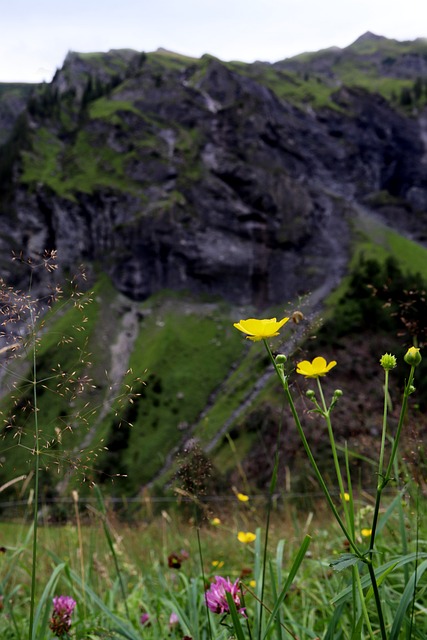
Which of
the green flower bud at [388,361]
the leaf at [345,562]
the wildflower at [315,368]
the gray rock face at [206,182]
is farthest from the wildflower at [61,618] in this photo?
the gray rock face at [206,182]

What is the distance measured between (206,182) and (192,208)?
10.1 metres

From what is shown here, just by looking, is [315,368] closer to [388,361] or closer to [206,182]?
[388,361]

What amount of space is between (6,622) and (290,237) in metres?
152

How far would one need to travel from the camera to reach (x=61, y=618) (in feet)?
6.74

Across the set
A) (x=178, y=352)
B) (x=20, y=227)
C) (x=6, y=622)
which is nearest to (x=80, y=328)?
(x=6, y=622)

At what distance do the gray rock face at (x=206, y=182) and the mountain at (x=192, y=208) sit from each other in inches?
16.0

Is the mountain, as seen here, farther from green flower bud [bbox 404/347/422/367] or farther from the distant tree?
green flower bud [bbox 404/347/422/367]

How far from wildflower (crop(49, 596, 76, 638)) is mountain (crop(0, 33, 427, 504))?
108 meters

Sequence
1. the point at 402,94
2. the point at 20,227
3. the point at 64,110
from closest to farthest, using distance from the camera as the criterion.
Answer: the point at 20,227 → the point at 64,110 → the point at 402,94

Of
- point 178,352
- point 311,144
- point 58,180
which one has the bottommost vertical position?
point 178,352

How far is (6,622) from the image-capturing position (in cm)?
287

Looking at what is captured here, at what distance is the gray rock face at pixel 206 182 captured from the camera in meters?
143

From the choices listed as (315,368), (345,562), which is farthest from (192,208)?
(345,562)

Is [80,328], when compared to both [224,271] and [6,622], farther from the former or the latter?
[224,271]
